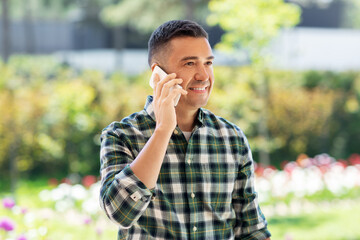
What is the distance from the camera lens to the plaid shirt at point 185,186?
1156 mm

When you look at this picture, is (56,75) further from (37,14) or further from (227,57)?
(227,57)

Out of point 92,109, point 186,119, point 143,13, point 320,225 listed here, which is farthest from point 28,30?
point 186,119

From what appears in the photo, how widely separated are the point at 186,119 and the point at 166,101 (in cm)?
22

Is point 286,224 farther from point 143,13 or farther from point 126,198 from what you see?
point 143,13

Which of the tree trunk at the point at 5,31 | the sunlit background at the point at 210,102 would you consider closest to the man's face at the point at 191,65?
the sunlit background at the point at 210,102

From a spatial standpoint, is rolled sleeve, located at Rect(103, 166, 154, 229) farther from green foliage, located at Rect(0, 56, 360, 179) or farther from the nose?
green foliage, located at Rect(0, 56, 360, 179)

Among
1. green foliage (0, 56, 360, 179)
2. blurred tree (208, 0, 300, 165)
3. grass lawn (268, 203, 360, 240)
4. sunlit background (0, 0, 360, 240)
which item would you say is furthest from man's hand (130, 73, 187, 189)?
green foliage (0, 56, 360, 179)

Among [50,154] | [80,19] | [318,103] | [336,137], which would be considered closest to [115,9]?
[80,19]

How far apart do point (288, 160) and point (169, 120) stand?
5789 mm

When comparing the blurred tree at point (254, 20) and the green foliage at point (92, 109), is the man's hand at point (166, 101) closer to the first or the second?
the blurred tree at point (254, 20)

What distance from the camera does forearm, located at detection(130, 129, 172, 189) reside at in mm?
1137

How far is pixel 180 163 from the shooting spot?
1315 millimetres

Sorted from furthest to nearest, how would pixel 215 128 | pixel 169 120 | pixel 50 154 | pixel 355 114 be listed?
pixel 355 114 → pixel 50 154 → pixel 215 128 → pixel 169 120

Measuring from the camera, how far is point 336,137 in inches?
273
